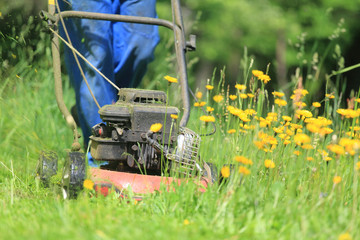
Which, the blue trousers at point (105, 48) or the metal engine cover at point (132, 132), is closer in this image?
the metal engine cover at point (132, 132)

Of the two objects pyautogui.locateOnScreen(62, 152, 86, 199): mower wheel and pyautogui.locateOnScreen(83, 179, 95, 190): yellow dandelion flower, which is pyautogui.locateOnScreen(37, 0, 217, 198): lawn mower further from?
pyautogui.locateOnScreen(83, 179, 95, 190): yellow dandelion flower

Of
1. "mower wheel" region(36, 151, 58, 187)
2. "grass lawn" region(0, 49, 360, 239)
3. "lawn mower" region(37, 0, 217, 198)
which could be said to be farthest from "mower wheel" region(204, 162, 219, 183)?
"mower wheel" region(36, 151, 58, 187)

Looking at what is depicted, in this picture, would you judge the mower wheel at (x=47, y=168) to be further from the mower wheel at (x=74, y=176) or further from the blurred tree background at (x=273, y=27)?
the blurred tree background at (x=273, y=27)

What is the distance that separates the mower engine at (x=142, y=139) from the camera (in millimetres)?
2354

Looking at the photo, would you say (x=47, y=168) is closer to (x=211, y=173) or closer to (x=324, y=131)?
(x=211, y=173)

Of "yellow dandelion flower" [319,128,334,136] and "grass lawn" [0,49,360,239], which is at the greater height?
"yellow dandelion flower" [319,128,334,136]

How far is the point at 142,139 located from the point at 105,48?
0.92 m

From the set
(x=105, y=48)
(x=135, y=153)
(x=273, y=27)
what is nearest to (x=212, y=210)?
(x=135, y=153)

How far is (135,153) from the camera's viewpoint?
7.97ft

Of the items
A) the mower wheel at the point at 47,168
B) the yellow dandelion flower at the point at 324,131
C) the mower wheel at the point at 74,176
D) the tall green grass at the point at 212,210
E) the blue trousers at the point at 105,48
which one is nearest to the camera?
the tall green grass at the point at 212,210

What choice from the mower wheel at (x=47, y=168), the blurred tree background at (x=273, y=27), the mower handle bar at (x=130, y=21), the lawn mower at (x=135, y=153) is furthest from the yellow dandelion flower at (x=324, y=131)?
the blurred tree background at (x=273, y=27)

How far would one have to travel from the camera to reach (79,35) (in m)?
3.14

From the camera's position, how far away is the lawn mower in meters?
2.27

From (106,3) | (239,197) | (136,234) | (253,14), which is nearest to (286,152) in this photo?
(239,197)
